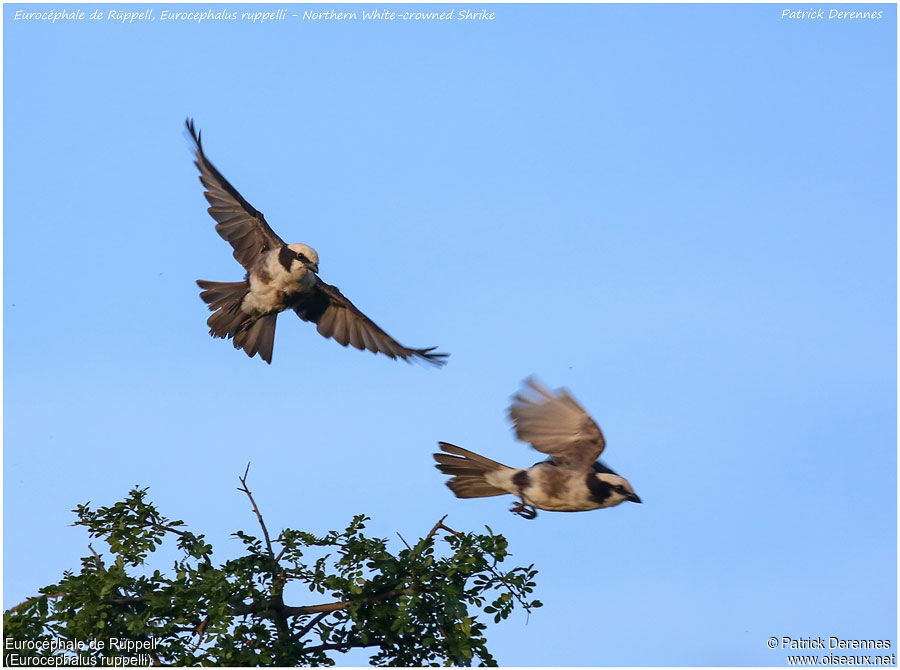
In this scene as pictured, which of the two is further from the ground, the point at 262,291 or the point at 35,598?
the point at 262,291

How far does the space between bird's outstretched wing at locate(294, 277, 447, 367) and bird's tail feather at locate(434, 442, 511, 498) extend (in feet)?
7.42

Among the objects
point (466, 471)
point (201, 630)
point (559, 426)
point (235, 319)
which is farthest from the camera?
point (235, 319)

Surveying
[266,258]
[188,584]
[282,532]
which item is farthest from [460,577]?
[266,258]

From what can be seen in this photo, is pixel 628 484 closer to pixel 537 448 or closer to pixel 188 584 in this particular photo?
pixel 537 448

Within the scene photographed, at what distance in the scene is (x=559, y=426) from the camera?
29.2 ft

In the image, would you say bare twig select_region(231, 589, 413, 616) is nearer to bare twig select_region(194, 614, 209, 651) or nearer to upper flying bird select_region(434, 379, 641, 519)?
bare twig select_region(194, 614, 209, 651)

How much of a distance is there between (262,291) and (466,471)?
298 centimetres

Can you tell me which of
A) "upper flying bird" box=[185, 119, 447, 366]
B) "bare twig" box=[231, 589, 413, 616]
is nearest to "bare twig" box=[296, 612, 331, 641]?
"bare twig" box=[231, 589, 413, 616]

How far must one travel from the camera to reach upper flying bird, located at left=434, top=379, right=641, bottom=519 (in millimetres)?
8742

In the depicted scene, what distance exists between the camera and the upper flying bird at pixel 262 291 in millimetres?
11062

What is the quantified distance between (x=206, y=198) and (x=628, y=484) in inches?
201

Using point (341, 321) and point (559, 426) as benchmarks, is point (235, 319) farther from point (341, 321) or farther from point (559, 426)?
point (559, 426)

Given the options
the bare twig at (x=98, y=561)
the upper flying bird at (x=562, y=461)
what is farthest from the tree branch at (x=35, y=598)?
the upper flying bird at (x=562, y=461)

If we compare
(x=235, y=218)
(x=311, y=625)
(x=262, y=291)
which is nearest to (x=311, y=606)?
(x=311, y=625)
